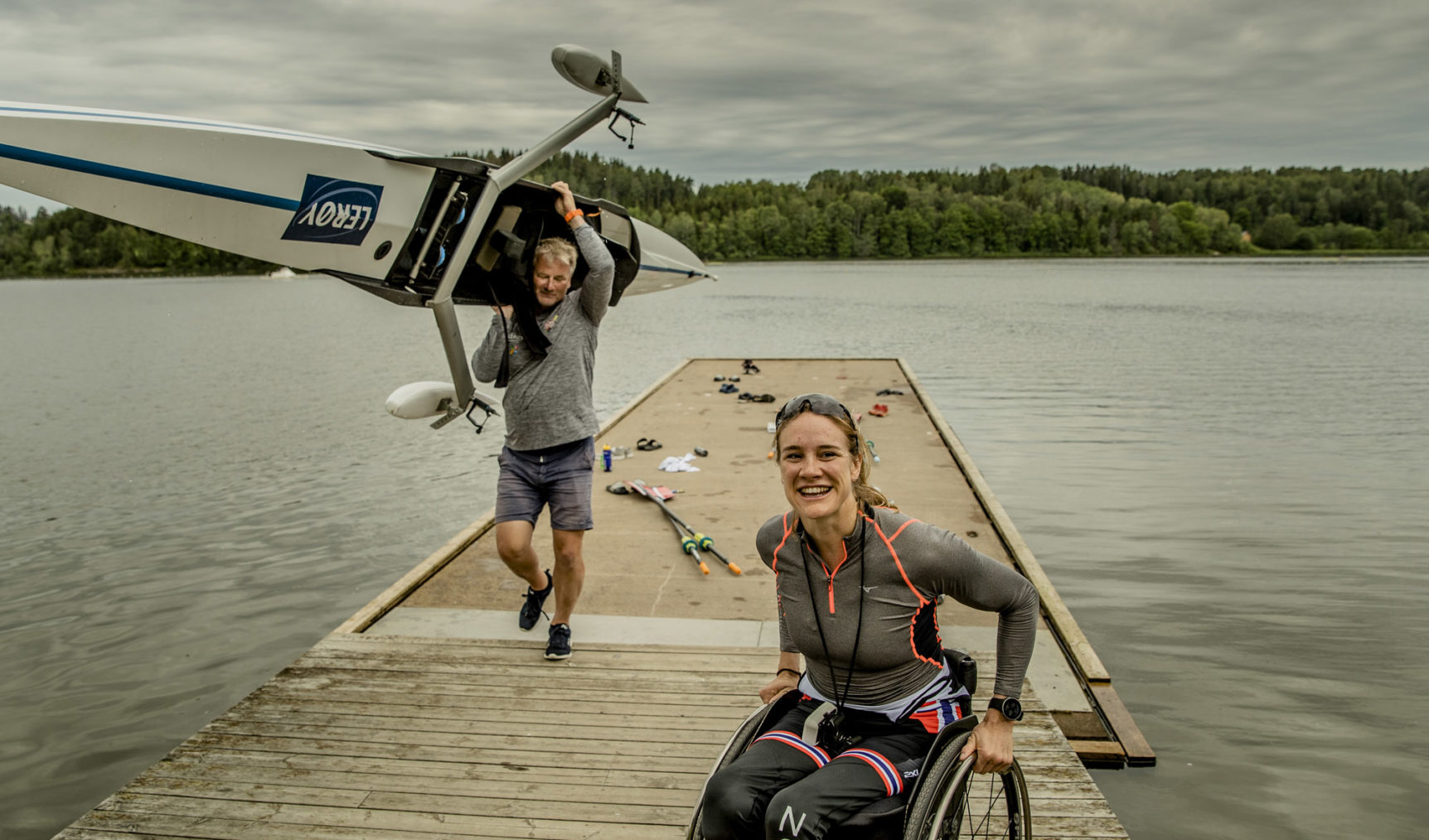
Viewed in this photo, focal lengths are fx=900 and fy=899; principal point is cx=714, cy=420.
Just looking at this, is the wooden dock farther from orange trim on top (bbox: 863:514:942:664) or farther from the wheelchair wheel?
orange trim on top (bbox: 863:514:942:664)

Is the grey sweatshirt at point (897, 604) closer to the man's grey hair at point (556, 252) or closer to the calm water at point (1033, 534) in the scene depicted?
the man's grey hair at point (556, 252)

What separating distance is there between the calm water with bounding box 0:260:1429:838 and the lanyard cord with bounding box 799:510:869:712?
3082 mm

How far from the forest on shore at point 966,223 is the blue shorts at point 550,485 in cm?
11029

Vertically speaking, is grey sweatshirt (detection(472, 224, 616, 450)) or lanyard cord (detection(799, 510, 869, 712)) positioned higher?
grey sweatshirt (detection(472, 224, 616, 450))

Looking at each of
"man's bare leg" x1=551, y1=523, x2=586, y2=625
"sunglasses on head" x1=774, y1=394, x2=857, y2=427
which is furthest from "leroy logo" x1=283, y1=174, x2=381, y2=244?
"sunglasses on head" x1=774, y1=394, x2=857, y2=427

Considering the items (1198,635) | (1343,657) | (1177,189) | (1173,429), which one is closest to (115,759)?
(1198,635)

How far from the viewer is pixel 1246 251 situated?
133 meters

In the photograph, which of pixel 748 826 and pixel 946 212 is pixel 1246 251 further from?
pixel 748 826

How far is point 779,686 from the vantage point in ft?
8.95

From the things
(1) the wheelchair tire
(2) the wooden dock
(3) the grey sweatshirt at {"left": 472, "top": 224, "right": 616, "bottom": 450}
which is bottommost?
(2) the wooden dock

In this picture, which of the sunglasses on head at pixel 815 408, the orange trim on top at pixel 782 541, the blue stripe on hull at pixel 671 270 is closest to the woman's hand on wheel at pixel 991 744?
→ the orange trim on top at pixel 782 541

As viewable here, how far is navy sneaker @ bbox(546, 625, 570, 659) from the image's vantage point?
4.70m

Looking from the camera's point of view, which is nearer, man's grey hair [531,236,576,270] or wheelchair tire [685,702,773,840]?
wheelchair tire [685,702,773,840]

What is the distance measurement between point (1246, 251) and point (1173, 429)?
139546 mm
